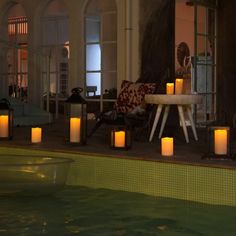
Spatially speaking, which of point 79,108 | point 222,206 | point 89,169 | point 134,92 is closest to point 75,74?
point 134,92

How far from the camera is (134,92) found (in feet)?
19.8

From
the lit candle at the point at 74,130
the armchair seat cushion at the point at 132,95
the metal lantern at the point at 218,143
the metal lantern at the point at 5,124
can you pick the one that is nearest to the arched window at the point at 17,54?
the armchair seat cushion at the point at 132,95

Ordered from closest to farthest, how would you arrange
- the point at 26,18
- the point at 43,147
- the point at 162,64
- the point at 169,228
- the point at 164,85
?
the point at 169,228, the point at 43,147, the point at 164,85, the point at 162,64, the point at 26,18

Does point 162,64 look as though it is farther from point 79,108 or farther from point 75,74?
point 79,108

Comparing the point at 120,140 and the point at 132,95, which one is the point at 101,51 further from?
the point at 120,140

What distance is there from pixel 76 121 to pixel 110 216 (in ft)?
5.84

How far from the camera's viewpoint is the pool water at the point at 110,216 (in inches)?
121

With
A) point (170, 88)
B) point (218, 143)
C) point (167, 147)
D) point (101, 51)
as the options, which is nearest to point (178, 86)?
point (170, 88)

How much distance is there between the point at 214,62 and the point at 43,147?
167 inches

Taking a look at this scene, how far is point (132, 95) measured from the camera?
6031mm

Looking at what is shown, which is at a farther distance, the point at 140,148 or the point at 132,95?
the point at 132,95

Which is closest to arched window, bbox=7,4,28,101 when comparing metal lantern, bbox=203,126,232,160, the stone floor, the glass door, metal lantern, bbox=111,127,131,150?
the glass door

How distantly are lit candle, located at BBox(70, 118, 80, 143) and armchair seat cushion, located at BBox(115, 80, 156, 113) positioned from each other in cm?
105

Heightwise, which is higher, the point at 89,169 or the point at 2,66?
the point at 2,66
